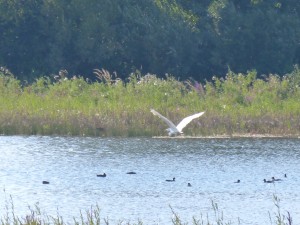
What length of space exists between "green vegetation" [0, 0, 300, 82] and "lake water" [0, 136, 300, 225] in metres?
11.0

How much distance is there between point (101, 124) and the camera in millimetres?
19062

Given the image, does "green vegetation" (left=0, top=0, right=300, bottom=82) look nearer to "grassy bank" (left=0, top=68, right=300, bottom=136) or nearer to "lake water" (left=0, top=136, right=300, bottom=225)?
"grassy bank" (left=0, top=68, right=300, bottom=136)

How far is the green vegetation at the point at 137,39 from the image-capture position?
29453 millimetres

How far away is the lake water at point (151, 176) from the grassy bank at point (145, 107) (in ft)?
1.46

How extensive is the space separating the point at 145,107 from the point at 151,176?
17.8 ft

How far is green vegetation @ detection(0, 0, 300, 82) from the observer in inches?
1160

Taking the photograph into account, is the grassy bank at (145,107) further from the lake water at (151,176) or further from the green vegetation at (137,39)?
the green vegetation at (137,39)

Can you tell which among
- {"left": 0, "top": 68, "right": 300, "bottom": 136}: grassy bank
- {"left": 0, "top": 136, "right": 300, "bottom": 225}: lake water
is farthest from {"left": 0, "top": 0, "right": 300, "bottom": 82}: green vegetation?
{"left": 0, "top": 136, "right": 300, "bottom": 225}: lake water

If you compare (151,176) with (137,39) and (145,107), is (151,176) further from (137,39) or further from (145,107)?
(137,39)

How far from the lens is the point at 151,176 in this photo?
14.7 meters

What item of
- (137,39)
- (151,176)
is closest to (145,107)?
(151,176)

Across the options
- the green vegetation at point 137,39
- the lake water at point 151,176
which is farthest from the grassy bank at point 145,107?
the green vegetation at point 137,39

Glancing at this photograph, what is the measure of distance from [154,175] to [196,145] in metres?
3.13

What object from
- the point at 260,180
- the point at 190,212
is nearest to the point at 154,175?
the point at 260,180
